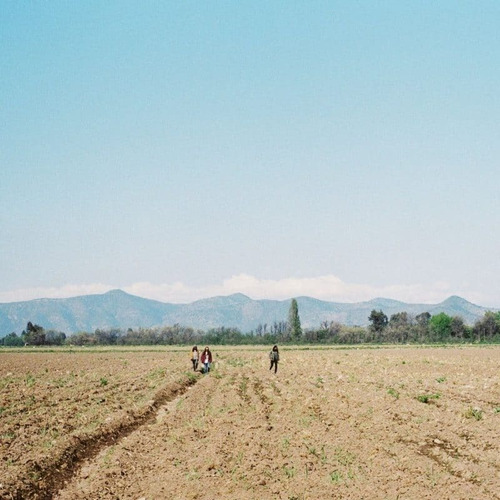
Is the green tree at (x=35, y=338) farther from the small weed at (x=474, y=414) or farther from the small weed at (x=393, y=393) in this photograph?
the small weed at (x=474, y=414)

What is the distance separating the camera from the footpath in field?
11422mm

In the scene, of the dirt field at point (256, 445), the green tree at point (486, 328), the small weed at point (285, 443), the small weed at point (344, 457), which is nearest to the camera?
the dirt field at point (256, 445)

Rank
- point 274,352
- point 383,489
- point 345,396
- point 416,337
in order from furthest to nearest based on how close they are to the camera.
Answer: point 416,337 < point 274,352 < point 345,396 < point 383,489

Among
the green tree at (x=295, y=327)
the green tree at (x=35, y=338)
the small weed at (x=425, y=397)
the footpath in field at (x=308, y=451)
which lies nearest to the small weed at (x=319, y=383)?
the footpath in field at (x=308, y=451)

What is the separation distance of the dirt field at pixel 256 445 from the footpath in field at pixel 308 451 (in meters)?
0.04

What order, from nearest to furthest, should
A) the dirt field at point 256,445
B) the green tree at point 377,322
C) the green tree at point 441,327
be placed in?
1. the dirt field at point 256,445
2. the green tree at point 441,327
3. the green tree at point 377,322

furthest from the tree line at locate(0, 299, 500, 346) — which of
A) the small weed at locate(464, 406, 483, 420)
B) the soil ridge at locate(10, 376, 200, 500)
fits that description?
the small weed at locate(464, 406, 483, 420)

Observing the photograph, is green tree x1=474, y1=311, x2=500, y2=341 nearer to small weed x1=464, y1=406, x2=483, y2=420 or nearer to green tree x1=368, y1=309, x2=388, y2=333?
green tree x1=368, y1=309, x2=388, y2=333

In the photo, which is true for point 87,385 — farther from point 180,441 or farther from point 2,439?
point 180,441

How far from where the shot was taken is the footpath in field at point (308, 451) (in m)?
11.4

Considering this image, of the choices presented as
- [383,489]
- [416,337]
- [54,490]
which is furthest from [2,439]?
[416,337]

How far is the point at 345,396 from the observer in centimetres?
2333

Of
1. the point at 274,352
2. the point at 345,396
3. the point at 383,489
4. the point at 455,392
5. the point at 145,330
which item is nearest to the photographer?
the point at 383,489

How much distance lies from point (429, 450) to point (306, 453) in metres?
3.46
